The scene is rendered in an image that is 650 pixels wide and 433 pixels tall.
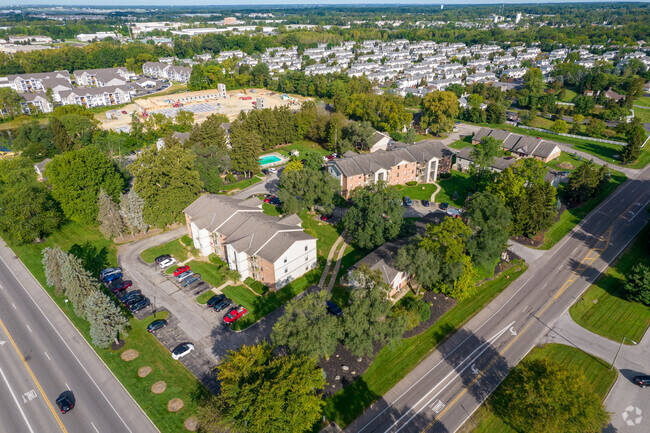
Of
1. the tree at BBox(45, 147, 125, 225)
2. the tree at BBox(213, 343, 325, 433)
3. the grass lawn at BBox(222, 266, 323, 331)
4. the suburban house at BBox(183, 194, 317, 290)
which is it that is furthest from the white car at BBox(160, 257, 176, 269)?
the tree at BBox(213, 343, 325, 433)

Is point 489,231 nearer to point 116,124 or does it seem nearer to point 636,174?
point 636,174

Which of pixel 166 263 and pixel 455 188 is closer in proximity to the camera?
pixel 166 263

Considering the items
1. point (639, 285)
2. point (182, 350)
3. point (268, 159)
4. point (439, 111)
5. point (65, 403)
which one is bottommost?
point (268, 159)

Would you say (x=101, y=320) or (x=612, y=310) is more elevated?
(x=101, y=320)

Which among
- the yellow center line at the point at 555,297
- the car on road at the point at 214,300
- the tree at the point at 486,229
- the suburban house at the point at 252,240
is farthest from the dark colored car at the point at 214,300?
the tree at the point at 486,229

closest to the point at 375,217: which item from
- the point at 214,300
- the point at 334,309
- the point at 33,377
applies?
the point at 334,309

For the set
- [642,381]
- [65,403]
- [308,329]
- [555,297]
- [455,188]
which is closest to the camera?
[308,329]

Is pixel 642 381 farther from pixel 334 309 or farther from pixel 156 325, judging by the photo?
pixel 156 325
